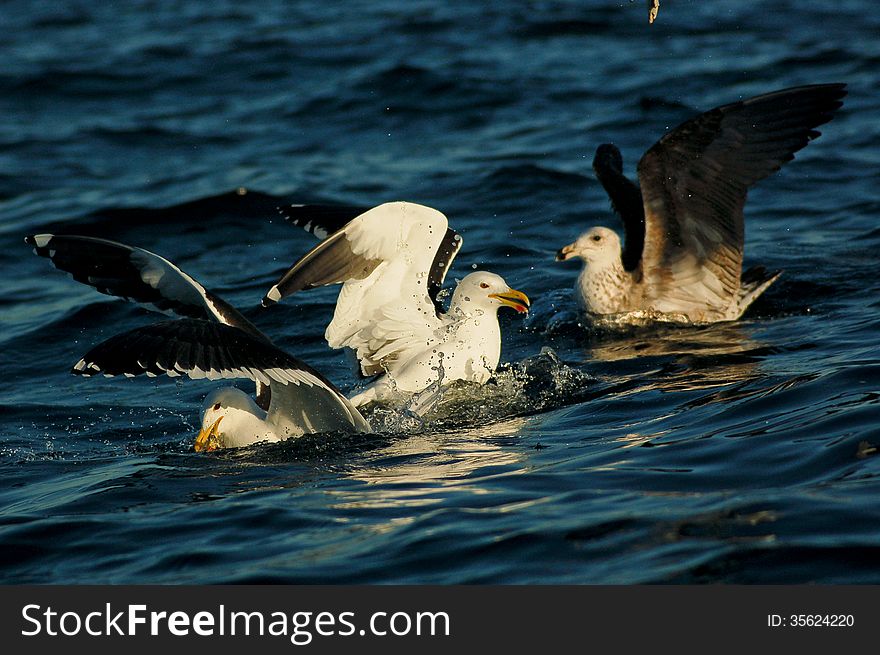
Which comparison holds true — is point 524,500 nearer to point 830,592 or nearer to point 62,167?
point 830,592

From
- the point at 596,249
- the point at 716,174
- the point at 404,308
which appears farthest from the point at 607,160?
the point at 404,308

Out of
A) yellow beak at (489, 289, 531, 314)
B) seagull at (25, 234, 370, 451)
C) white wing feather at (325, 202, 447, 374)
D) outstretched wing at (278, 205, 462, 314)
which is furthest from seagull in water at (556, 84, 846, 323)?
seagull at (25, 234, 370, 451)

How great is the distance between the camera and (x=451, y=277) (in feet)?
35.4

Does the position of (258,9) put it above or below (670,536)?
above

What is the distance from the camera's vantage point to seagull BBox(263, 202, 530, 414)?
8.04m

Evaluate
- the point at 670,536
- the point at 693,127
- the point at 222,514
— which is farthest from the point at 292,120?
the point at 670,536

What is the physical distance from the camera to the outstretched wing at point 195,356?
6324 mm

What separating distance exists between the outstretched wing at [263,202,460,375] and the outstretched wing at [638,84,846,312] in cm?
169

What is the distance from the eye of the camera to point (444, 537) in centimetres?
541

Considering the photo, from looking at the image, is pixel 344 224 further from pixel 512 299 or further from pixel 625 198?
pixel 625 198

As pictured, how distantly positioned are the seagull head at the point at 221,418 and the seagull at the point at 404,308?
0.79 m

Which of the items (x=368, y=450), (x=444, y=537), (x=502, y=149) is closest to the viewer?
(x=444, y=537)

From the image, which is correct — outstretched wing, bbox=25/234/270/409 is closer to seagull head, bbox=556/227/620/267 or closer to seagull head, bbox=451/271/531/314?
seagull head, bbox=451/271/531/314

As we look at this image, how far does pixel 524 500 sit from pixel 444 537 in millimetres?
525
